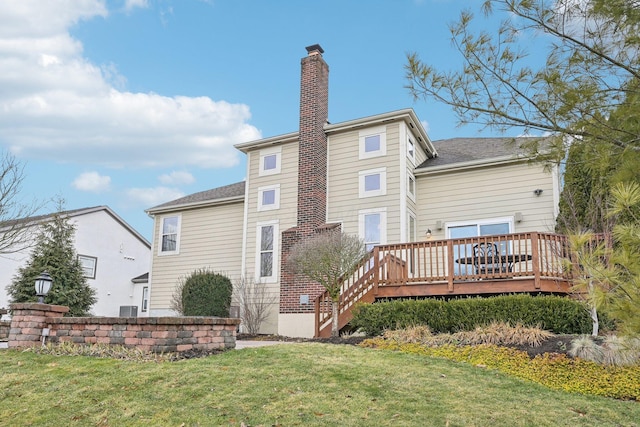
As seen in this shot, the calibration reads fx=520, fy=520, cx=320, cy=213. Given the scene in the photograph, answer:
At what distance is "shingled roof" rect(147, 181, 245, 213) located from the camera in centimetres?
1780

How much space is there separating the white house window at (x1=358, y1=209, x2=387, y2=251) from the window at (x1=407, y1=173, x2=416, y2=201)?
3.25 feet

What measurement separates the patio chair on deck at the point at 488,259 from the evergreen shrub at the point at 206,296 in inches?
296

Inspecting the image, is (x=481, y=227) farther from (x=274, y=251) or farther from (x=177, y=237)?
(x=177, y=237)

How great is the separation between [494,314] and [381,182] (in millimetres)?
6051

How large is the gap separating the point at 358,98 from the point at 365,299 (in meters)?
5.74

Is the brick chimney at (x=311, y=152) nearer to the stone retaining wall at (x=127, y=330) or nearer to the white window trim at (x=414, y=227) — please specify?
the white window trim at (x=414, y=227)

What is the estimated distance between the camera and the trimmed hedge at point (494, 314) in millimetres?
8852

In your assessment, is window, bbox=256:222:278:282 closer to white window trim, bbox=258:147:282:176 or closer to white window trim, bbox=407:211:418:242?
white window trim, bbox=258:147:282:176

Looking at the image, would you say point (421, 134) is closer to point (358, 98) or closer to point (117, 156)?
point (358, 98)

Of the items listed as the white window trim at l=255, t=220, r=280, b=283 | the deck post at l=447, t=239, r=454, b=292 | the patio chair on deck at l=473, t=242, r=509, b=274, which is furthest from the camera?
the white window trim at l=255, t=220, r=280, b=283

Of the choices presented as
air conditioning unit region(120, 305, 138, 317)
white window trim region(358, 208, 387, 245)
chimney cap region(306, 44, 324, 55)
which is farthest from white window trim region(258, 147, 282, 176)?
air conditioning unit region(120, 305, 138, 317)

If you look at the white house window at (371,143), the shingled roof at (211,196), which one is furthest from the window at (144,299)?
the white house window at (371,143)

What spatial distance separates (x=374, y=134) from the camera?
48.2 ft

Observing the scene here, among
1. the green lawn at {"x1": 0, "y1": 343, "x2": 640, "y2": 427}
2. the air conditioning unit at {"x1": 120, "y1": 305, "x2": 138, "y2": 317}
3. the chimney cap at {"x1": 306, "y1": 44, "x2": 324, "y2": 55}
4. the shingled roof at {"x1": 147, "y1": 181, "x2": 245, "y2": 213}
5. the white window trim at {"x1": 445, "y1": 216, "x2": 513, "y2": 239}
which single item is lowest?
the green lawn at {"x1": 0, "y1": 343, "x2": 640, "y2": 427}
